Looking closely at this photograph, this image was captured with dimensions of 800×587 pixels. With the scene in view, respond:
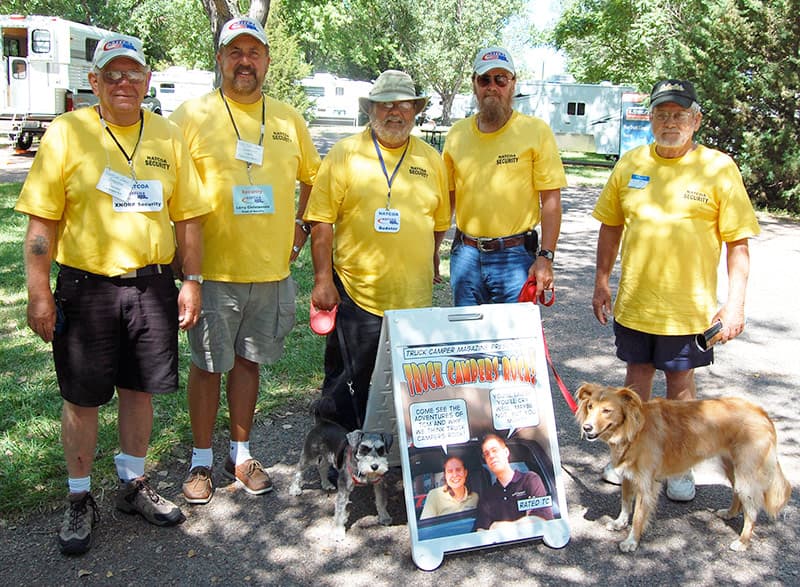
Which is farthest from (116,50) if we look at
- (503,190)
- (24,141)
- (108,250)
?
(24,141)

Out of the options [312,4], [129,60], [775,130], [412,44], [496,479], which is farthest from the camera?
[412,44]

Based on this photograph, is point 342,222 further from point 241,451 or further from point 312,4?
point 312,4

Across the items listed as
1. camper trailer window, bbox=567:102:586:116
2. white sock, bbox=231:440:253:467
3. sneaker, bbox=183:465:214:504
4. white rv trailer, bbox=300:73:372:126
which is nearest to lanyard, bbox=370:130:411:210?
white sock, bbox=231:440:253:467

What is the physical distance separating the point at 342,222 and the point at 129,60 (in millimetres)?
1239

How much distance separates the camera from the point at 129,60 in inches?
122

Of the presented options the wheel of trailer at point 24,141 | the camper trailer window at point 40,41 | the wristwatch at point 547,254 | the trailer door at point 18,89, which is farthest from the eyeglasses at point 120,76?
the camper trailer window at point 40,41

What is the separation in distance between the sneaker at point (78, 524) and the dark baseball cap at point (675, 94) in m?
3.38

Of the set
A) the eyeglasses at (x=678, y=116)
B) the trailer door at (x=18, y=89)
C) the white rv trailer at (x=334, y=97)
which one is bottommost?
the eyeglasses at (x=678, y=116)

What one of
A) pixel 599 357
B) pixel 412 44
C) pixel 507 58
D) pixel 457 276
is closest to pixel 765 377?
pixel 599 357

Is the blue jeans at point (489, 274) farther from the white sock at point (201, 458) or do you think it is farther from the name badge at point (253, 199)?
the white sock at point (201, 458)

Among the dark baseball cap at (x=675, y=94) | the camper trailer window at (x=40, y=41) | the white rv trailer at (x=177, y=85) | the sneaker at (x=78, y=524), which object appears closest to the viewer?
the sneaker at (x=78, y=524)

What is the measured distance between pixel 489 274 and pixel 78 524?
2.38m

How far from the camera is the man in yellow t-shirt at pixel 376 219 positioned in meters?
3.57

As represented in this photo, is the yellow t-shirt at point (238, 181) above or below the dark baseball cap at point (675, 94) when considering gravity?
below
